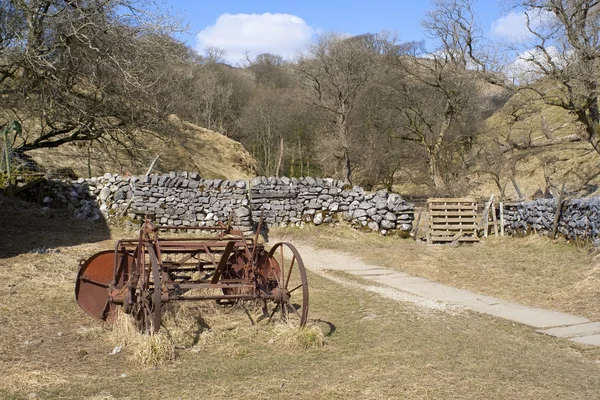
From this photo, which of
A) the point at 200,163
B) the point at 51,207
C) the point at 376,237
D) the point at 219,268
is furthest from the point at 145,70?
the point at 200,163

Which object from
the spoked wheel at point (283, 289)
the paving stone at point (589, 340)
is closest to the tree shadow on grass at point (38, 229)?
the spoked wheel at point (283, 289)

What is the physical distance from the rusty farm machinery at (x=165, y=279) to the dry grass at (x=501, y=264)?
4.97 m

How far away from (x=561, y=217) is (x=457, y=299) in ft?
23.2

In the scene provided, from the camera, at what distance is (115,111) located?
697 inches

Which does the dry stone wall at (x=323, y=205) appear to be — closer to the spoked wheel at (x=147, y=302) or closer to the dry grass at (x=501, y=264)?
the dry grass at (x=501, y=264)

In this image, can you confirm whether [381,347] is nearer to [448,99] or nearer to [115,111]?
[115,111]

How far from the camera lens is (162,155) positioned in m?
30.0

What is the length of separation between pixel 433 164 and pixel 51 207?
61.0 ft

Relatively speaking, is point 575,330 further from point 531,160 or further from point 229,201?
point 531,160

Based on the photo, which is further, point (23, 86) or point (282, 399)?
point (23, 86)

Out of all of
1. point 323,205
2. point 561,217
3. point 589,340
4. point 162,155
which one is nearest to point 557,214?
point 561,217

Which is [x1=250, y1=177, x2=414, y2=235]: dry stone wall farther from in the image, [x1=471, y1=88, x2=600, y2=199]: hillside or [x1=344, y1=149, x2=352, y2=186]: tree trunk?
[x1=344, y1=149, x2=352, y2=186]: tree trunk

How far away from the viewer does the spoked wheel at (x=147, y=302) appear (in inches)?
270

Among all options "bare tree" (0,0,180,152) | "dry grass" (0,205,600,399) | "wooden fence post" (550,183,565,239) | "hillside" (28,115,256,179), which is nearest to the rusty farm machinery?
"dry grass" (0,205,600,399)
